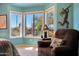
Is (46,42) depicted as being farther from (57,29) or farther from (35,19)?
(35,19)

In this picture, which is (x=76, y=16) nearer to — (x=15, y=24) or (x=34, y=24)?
(x=34, y=24)

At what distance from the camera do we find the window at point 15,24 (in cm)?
150

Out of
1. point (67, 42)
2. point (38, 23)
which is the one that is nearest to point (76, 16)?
point (67, 42)

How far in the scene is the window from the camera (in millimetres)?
1501

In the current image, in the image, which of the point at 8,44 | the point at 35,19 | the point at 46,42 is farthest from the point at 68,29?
the point at 8,44

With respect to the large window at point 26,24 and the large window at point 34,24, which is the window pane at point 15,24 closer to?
the large window at point 26,24

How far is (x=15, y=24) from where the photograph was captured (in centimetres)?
151

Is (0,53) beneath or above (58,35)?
beneath

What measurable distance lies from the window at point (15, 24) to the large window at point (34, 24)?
0.09m

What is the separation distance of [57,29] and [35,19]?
34 centimetres

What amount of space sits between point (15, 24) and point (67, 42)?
0.76m

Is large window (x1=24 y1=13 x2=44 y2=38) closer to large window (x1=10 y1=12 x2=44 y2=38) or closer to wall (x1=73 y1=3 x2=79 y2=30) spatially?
large window (x1=10 y1=12 x2=44 y2=38)

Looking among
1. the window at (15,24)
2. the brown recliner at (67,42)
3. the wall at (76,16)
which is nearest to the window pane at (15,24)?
the window at (15,24)

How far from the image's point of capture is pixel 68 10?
1.48m
